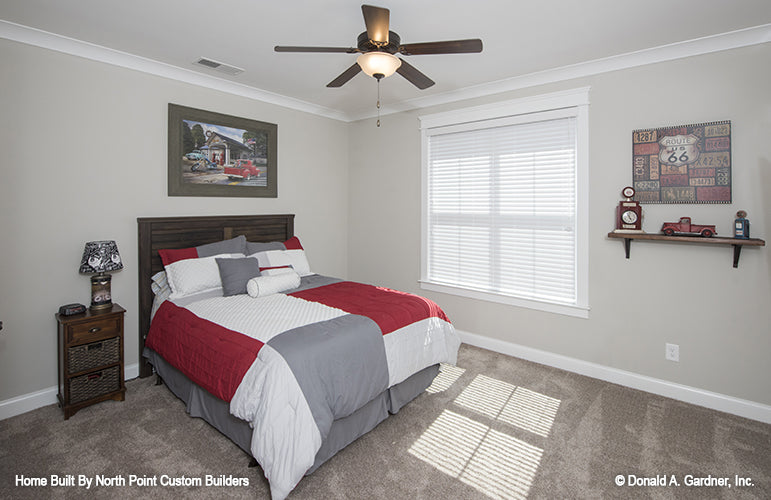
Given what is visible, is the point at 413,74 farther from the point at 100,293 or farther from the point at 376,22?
the point at 100,293

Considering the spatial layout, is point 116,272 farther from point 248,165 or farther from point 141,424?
point 248,165

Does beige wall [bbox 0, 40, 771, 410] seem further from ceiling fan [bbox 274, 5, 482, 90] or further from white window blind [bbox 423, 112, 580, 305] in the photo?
ceiling fan [bbox 274, 5, 482, 90]

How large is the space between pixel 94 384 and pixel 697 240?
4.37 meters

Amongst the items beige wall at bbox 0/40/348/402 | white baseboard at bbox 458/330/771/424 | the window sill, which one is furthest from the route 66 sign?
beige wall at bbox 0/40/348/402

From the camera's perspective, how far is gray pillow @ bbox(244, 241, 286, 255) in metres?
3.70

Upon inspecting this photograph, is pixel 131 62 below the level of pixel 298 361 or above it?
above

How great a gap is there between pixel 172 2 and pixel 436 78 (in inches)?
84.8

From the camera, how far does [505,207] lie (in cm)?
374

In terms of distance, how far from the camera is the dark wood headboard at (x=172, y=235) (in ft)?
10.6

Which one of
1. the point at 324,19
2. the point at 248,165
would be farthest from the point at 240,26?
the point at 248,165

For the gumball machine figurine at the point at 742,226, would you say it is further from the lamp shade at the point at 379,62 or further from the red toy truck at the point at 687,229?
the lamp shade at the point at 379,62

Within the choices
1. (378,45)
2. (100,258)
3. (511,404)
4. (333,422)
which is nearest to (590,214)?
(511,404)

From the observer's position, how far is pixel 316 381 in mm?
2012

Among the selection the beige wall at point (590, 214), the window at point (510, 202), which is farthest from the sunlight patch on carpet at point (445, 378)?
the window at point (510, 202)
